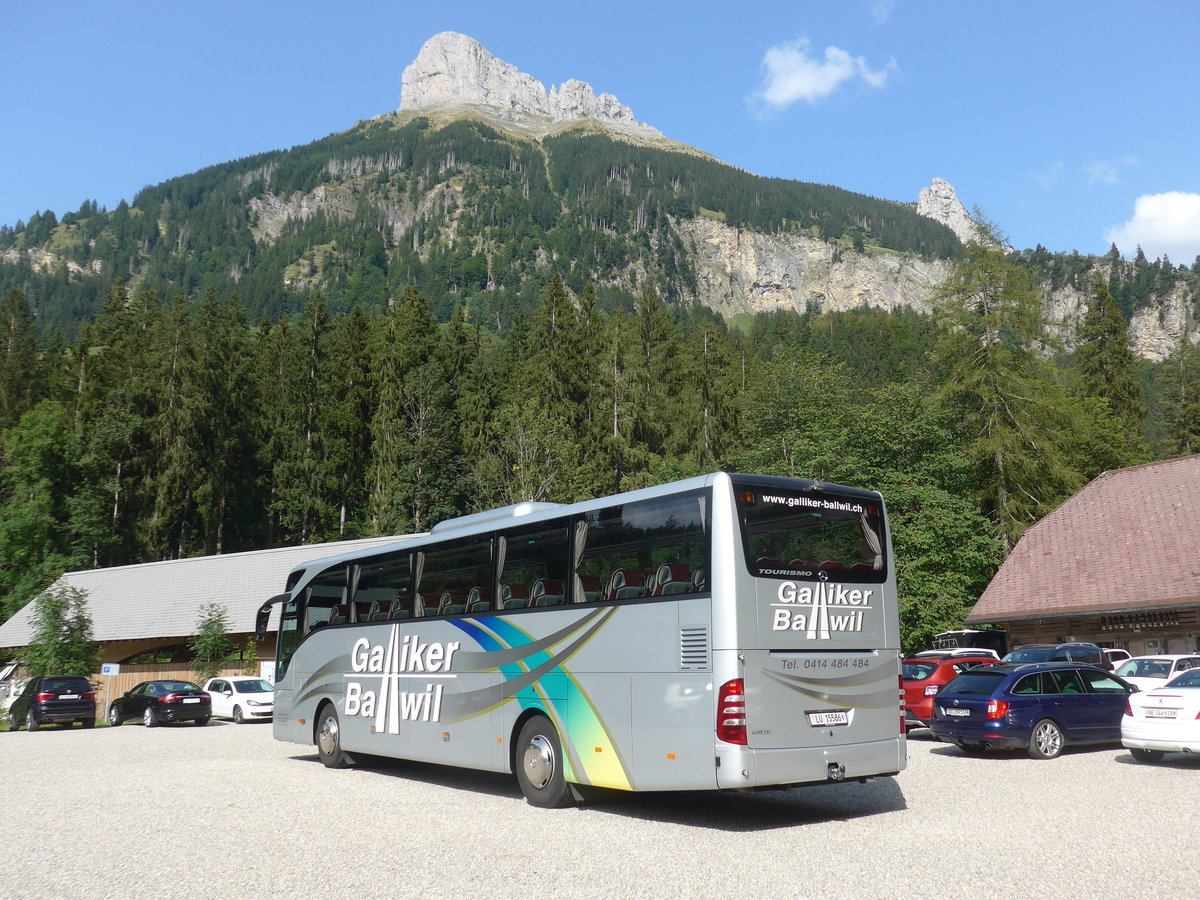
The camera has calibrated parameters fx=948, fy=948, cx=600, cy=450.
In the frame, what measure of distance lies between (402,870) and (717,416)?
5573cm

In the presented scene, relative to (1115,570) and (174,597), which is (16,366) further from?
(1115,570)

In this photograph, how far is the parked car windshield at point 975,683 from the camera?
1558 cm

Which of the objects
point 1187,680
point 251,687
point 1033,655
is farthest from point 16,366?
point 1187,680

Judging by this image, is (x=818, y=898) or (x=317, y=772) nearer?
(x=818, y=898)

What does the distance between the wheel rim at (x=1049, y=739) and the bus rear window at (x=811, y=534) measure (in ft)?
22.2

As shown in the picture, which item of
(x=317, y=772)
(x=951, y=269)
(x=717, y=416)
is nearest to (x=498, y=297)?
(x=717, y=416)

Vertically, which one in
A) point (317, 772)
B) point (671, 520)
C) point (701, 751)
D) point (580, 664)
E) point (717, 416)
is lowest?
point (317, 772)

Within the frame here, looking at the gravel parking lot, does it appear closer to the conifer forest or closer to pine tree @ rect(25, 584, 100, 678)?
pine tree @ rect(25, 584, 100, 678)

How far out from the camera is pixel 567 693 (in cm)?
1080

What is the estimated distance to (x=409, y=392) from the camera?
56.3 m

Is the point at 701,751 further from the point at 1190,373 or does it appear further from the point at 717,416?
the point at 1190,373

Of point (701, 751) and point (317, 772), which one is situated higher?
point (701, 751)

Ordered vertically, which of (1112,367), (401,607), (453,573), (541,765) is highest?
(1112,367)

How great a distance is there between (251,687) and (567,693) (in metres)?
23.2
